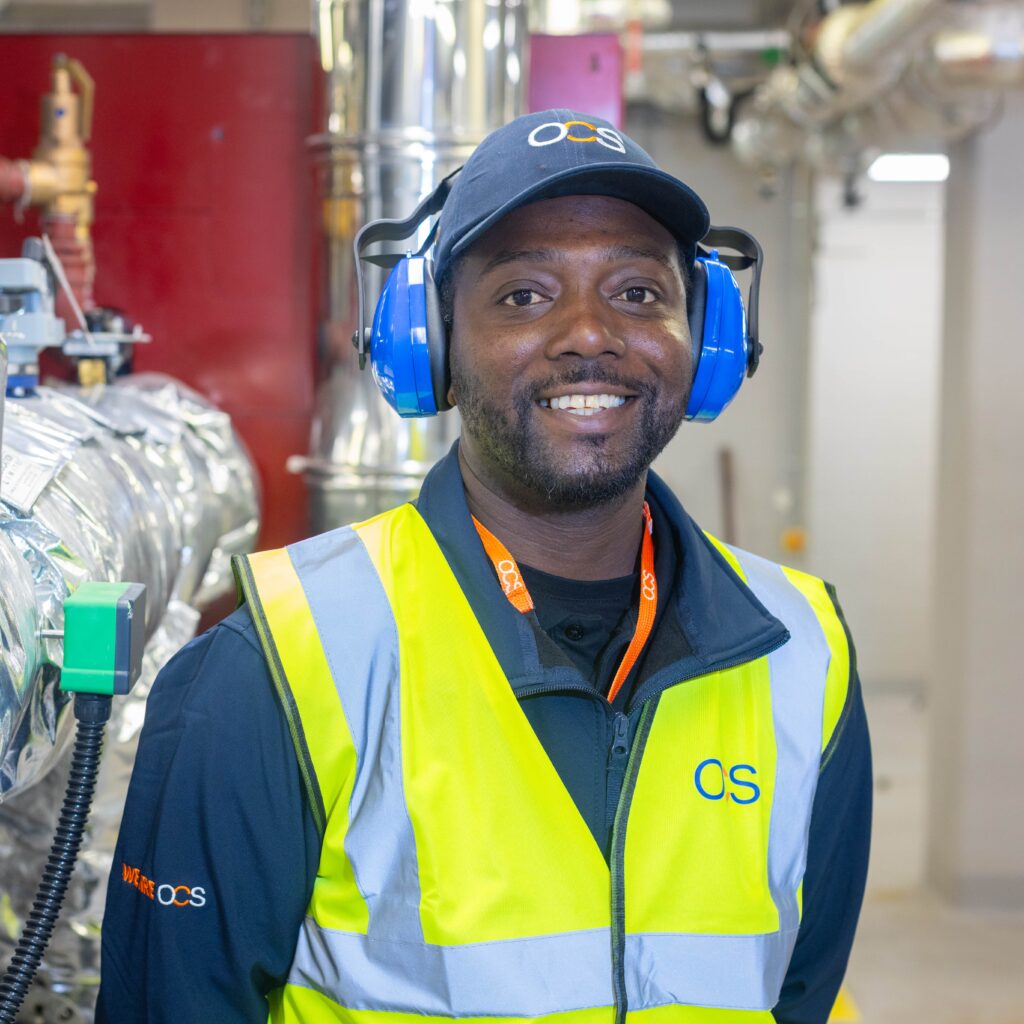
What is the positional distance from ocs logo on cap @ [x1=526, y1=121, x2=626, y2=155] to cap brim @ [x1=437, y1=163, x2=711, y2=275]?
4cm

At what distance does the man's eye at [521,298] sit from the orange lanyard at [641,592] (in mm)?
220

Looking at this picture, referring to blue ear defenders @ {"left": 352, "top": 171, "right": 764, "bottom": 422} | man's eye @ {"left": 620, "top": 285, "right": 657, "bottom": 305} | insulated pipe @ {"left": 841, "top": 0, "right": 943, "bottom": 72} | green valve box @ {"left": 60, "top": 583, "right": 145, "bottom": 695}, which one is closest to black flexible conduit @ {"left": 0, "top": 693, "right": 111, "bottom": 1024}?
green valve box @ {"left": 60, "top": 583, "right": 145, "bottom": 695}

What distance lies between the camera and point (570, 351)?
49.3 inches

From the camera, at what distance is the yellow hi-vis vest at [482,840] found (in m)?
1.13

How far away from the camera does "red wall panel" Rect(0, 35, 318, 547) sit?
2518 millimetres

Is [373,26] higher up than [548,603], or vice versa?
[373,26]

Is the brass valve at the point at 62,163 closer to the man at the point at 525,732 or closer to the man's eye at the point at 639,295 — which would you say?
the man at the point at 525,732

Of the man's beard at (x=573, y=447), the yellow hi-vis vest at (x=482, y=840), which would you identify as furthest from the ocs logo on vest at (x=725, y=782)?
the man's beard at (x=573, y=447)

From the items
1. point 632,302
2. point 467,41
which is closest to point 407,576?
point 632,302

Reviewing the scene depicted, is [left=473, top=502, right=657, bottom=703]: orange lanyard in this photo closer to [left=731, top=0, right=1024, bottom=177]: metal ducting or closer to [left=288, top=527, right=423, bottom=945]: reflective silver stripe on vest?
[left=288, top=527, right=423, bottom=945]: reflective silver stripe on vest

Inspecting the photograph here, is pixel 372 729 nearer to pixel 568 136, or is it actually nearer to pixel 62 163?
pixel 568 136

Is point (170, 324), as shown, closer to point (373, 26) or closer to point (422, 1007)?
point (373, 26)

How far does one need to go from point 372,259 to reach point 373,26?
99 cm

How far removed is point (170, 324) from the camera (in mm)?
2551
